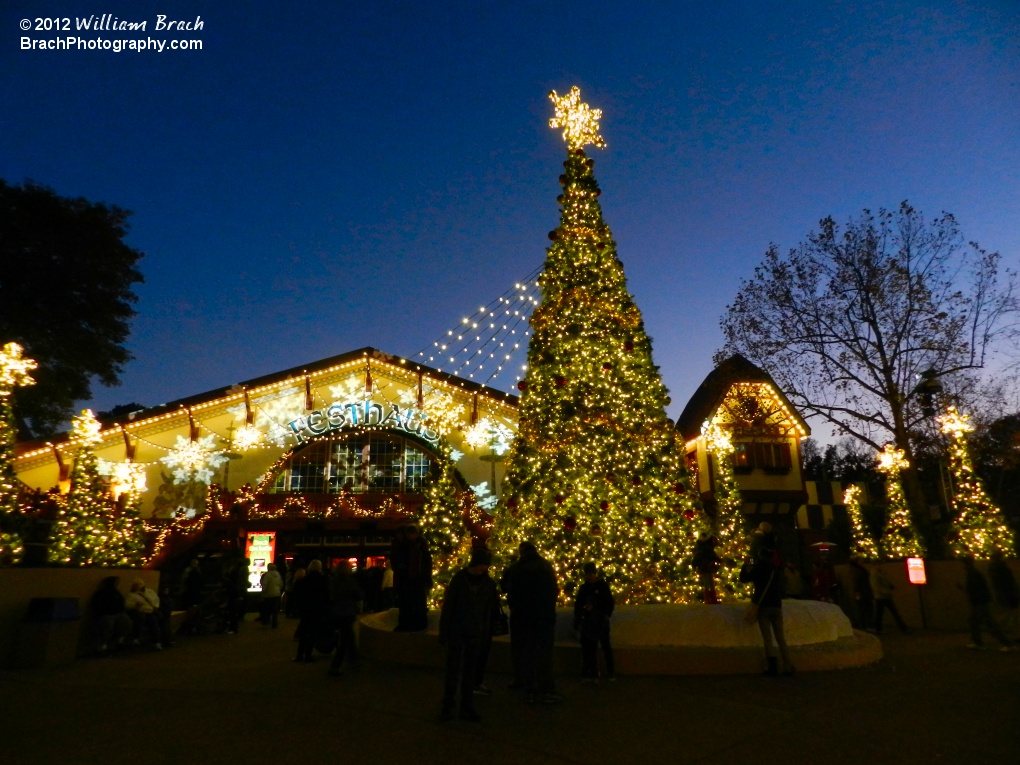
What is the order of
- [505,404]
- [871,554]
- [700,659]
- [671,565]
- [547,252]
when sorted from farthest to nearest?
[505,404]
[871,554]
[547,252]
[671,565]
[700,659]

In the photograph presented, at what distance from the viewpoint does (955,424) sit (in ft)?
51.0

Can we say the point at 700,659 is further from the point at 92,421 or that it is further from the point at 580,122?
the point at 92,421

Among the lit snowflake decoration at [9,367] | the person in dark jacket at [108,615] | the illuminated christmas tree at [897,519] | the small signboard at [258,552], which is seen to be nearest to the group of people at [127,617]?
the person in dark jacket at [108,615]

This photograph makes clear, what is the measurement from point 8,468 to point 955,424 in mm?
18067

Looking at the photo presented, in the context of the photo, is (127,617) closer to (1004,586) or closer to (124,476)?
(124,476)

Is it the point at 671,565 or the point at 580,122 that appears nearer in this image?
the point at 671,565

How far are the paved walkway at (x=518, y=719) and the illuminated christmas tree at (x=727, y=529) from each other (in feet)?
14.2

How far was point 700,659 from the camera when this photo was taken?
300 inches

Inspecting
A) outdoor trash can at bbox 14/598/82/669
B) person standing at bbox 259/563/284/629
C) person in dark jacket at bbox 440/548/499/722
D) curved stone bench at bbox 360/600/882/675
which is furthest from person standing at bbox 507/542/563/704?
person standing at bbox 259/563/284/629

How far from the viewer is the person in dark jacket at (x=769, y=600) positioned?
24.6ft

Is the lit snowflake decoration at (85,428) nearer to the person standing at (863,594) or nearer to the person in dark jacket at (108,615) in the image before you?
the person in dark jacket at (108,615)

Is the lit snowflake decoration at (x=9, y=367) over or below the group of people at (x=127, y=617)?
over

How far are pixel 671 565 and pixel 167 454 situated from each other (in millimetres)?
16490

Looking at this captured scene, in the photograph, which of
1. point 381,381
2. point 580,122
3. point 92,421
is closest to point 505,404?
point 381,381
